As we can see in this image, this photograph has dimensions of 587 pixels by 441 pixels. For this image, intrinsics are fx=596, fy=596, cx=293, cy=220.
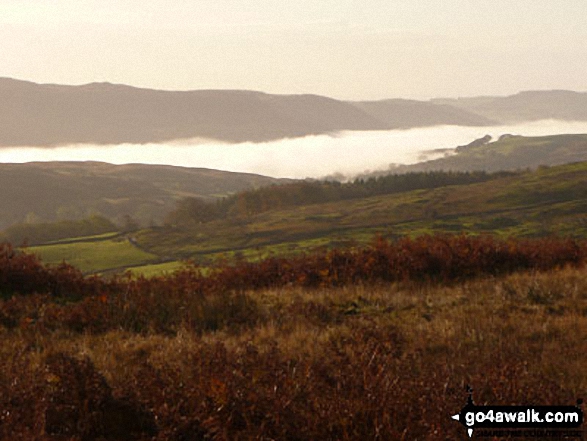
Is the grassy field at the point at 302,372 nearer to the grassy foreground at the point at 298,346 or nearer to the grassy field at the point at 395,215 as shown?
the grassy foreground at the point at 298,346

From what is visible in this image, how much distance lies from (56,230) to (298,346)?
100683 millimetres

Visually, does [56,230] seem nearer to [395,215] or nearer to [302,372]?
[395,215]

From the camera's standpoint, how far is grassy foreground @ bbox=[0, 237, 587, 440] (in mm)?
4902

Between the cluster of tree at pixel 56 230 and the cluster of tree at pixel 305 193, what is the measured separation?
46.1 feet

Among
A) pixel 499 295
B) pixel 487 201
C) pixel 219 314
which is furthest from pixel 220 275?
pixel 487 201

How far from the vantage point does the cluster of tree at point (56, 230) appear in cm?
9706

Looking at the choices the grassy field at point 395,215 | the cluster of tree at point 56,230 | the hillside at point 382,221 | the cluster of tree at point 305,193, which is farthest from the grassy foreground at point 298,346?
the cluster of tree at point 305,193

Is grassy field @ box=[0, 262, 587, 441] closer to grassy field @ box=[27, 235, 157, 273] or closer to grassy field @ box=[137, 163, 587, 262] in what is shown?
grassy field @ box=[27, 235, 157, 273]

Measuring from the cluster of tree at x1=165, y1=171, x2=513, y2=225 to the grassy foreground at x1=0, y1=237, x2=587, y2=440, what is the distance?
96.1 meters

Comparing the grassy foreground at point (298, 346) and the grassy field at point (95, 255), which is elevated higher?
the grassy foreground at point (298, 346)

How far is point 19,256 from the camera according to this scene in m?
13.5

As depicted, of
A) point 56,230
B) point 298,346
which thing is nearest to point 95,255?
point 298,346

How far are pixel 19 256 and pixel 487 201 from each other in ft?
259

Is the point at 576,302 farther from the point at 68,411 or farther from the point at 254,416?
the point at 68,411
